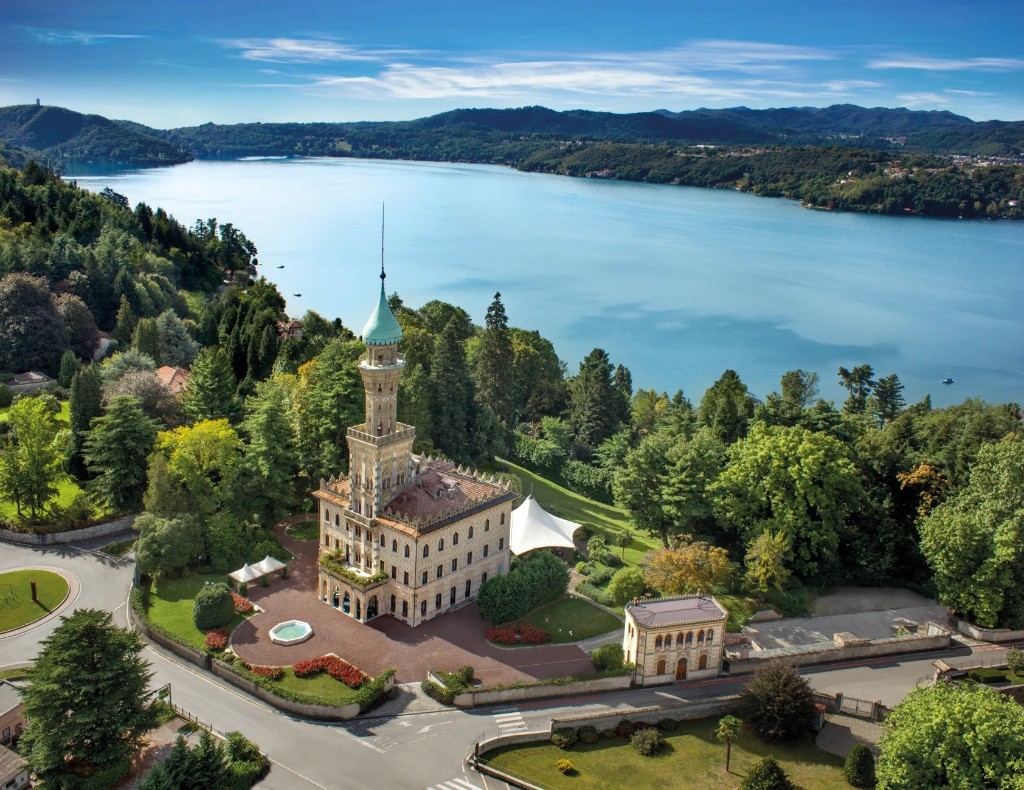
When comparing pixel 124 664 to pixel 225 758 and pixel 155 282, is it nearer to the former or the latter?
pixel 225 758

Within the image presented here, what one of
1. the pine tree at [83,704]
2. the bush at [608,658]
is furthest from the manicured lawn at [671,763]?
the pine tree at [83,704]

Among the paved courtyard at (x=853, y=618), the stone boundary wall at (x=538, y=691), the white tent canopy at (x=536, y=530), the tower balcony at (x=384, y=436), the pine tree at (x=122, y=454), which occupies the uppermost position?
the tower balcony at (x=384, y=436)

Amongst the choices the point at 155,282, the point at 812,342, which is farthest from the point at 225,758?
the point at 812,342

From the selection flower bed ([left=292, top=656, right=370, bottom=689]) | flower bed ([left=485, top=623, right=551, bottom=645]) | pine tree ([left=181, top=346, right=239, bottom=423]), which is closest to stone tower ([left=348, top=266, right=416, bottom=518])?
flower bed ([left=292, top=656, right=370, bottom=689])

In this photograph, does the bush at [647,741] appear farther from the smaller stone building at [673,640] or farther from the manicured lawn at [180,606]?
the manicured lawn at [180,606]

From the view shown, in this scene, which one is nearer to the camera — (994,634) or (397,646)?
(397,646)

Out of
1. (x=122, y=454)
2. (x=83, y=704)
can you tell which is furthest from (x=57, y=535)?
(x=83, y=704)

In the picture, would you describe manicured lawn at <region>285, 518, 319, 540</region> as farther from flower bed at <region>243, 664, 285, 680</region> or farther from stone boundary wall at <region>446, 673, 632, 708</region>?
stone boundary wall at <region>446, 673, 632, 708</region>

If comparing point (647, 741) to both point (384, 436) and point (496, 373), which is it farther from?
point (496, 373)
